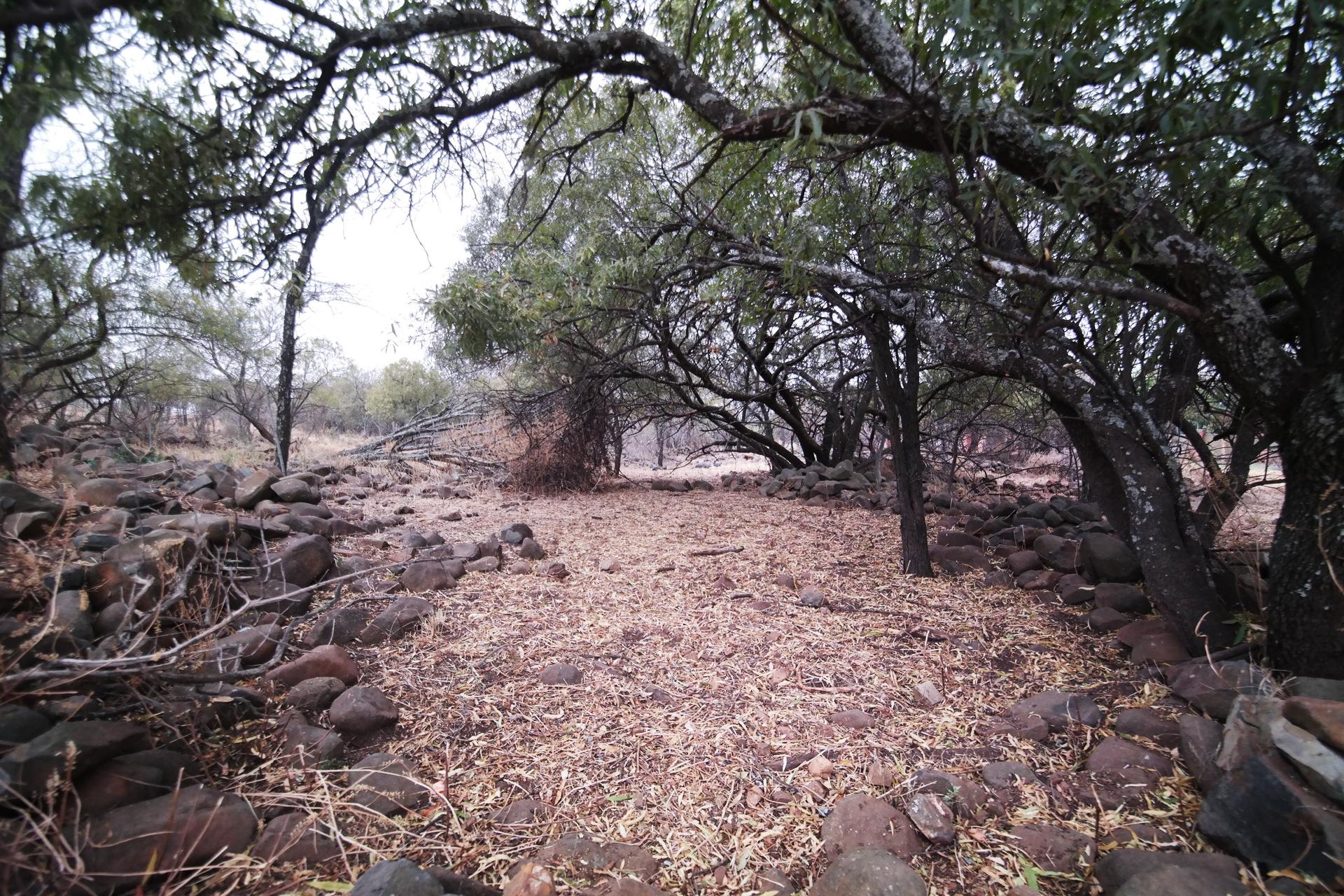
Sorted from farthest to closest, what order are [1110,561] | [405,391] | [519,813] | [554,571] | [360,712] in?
[405,391] → [554,571] → [1110,561] → [360,712] → [519,813]

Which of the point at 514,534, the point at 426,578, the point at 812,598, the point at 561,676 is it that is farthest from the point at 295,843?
the point at 514,534

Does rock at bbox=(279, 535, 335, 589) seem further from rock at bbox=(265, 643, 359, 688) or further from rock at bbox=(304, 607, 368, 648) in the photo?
rock at bbox=(265, 643, 359, 688)

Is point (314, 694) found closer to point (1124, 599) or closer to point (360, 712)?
point (360, 712)

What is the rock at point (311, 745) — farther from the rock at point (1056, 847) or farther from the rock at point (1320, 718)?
the rock at point (1320, 718)

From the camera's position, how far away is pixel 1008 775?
1.80 meters

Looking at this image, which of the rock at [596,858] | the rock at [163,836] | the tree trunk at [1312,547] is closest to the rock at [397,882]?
the rock at [596,858]

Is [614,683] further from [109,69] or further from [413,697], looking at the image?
[109,69]

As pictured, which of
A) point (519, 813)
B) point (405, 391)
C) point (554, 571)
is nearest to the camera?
point (519, 813)

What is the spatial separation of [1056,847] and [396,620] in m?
2.79

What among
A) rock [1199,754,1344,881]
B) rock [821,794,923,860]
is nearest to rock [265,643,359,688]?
rock [821,794,923,860]

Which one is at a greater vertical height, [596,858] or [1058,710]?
[1058,710]

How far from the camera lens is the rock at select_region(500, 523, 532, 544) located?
4.70m

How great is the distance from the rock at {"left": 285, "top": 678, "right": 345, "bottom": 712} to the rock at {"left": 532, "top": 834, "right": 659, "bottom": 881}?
109 centimetres

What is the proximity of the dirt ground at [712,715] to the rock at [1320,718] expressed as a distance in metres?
0.36
